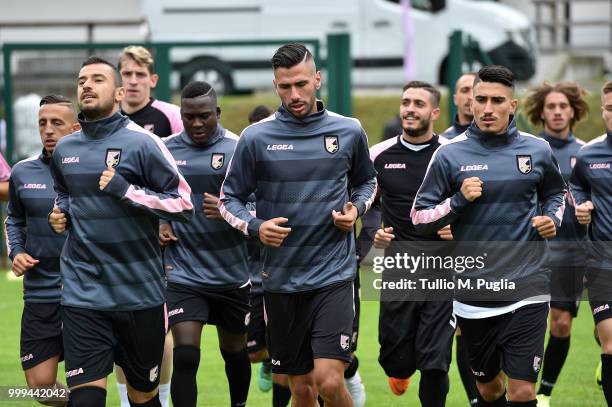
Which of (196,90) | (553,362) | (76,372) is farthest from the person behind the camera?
(553,362)

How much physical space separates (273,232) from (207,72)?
9421 millimetres

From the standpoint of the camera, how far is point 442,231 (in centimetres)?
782

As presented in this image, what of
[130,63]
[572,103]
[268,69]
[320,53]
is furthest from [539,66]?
[130,63]

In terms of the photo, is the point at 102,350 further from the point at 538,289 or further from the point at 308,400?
the point at 538,289

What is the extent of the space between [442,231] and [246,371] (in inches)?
75.5

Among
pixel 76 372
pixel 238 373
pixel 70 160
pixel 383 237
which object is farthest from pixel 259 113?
pixel 76 372

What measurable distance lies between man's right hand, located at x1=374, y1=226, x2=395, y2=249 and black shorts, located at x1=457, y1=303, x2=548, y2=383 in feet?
2.85

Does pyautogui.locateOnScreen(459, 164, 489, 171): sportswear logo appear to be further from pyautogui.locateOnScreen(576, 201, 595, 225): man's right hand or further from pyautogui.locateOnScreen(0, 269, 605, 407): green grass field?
pyautogui.locateOnScreen(0, 269, 605, 407): green grass field

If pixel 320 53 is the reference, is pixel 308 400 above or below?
below

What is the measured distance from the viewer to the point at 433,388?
27.6 feet

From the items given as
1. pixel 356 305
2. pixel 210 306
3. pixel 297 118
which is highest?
pixel 297 118

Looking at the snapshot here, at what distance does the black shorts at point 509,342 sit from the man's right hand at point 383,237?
868 mm

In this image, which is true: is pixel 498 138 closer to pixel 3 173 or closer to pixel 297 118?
pixel 297 118

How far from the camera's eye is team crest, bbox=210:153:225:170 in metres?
8.59
